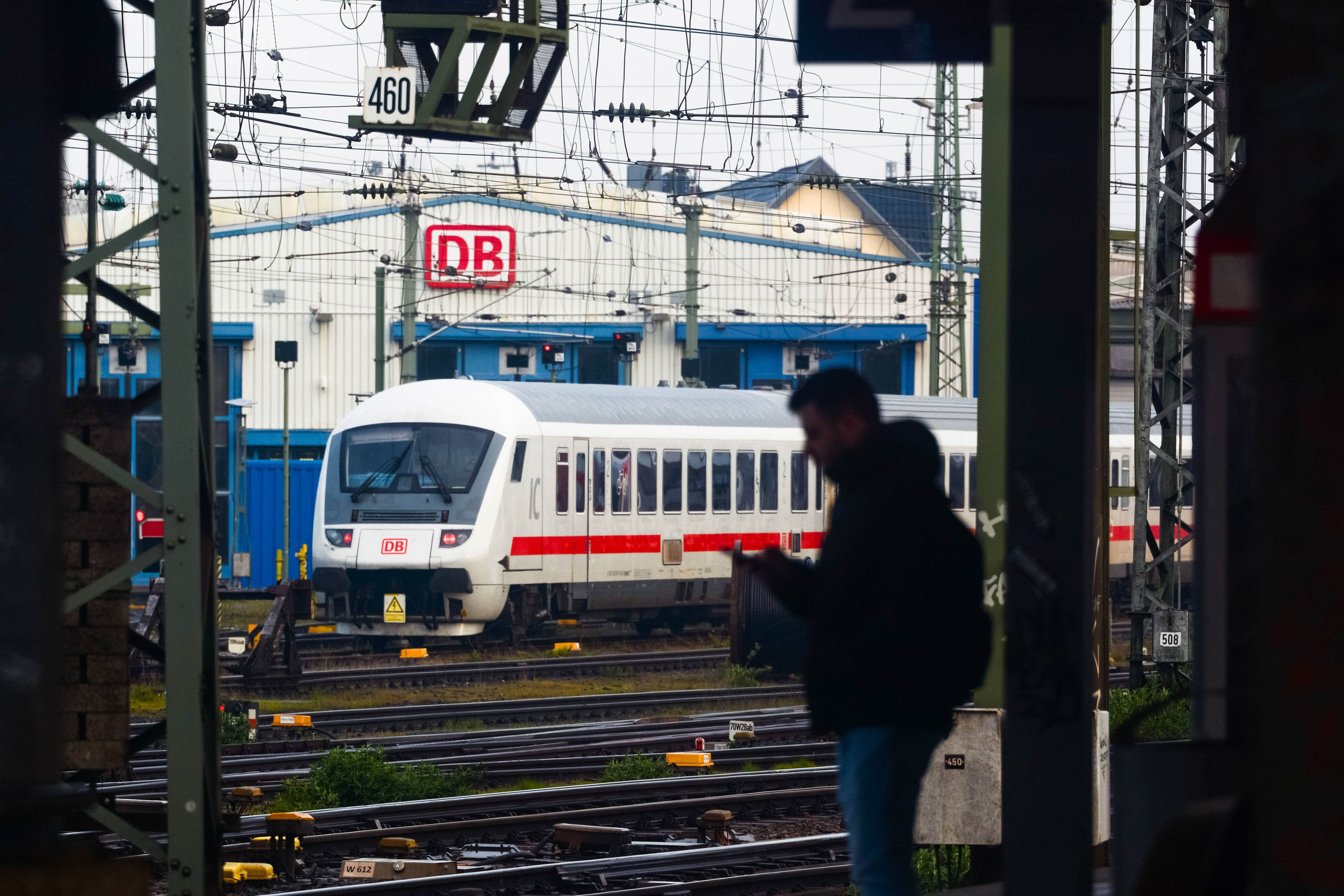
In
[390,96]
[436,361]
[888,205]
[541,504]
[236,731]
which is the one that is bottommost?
[236,731]

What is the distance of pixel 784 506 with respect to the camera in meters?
25.2

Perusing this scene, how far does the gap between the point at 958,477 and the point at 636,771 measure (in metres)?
14.9

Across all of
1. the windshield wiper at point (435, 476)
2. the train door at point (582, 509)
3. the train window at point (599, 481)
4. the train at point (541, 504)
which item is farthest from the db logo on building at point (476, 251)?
the windshield wiper at point (435, 476)

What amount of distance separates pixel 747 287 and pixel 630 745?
35.2 m

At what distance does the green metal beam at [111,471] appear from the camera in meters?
5.22

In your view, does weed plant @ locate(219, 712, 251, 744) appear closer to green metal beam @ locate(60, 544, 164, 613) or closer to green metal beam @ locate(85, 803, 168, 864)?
green metal beam @ locate(85, 803, 168, 864)

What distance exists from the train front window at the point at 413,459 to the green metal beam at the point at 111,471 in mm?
16330

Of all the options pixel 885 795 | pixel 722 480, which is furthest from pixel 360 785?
pixel 722 480

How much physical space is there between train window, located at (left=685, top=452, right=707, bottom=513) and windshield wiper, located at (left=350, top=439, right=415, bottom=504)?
429 centimetres

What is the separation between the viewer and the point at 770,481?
82.1 feet

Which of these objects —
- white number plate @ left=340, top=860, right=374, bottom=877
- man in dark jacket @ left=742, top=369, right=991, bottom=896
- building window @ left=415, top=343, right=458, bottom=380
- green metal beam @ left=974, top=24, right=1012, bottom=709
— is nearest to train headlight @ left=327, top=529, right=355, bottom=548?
white number plate @ left=340, top=860, right=374, bottom=877

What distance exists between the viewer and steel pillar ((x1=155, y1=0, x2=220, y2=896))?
535 centimetres

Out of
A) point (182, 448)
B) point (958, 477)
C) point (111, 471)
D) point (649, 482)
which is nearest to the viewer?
point (111, 471)

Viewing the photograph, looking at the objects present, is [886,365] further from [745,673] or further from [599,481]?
[745,673]
